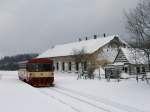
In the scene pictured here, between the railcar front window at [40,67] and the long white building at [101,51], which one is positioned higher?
the long white building at [101,51]

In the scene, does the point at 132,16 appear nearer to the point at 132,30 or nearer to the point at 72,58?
the point at 132,30

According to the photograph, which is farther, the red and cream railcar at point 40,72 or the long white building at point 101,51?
the long white building at point 101,51

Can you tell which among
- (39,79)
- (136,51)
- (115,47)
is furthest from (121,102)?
(115,47)

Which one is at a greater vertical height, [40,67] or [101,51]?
[101,51]

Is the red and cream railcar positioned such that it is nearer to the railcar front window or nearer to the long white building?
the railcar front window

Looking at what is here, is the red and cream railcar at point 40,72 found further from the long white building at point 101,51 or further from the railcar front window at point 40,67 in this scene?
the long white building at point 101,51

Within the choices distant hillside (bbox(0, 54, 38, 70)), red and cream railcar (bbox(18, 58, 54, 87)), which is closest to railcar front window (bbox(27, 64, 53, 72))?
red and cream railcar (bbox(18, 58, 54, 87))

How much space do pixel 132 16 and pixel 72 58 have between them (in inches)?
1734

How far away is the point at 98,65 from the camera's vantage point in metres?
65.5

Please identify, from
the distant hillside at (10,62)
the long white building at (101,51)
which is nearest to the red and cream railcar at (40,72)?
the long white building at (101,51)

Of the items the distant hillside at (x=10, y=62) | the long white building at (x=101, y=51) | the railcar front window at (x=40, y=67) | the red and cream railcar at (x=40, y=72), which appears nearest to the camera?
the red and cream railcar at (x=40, y=72)

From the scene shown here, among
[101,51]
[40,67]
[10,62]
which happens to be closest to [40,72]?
[40,67]

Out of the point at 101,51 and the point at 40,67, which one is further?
the point at 101,51

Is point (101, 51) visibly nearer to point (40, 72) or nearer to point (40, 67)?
point (40, 67)
